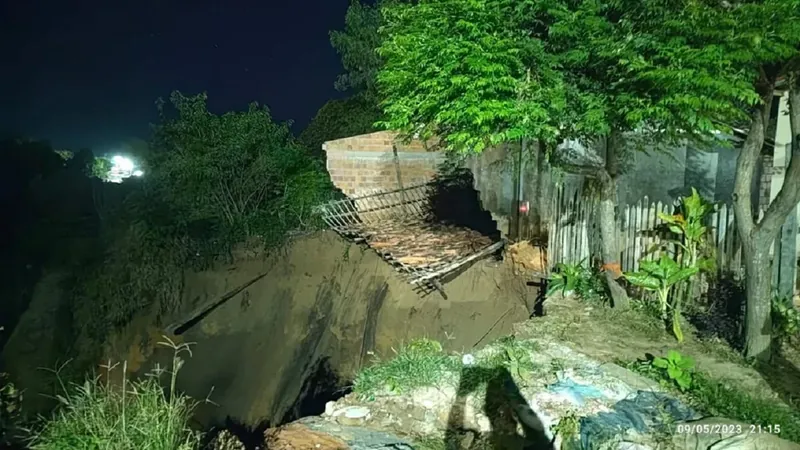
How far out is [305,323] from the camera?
10.1 m

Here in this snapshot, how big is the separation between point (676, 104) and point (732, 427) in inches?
98.1

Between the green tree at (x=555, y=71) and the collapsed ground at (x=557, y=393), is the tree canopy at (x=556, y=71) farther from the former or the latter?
the collapsed ground at (x=557, y=393)

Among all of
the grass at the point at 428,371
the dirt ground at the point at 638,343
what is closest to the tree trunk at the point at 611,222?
the dirt ground at the point at 638,343

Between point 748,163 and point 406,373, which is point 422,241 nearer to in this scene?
point 406,373

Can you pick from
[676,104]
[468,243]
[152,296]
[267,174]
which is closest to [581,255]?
[468,243]

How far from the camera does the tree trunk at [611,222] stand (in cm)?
639

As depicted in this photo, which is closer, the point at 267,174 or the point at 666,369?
the point at 666,369

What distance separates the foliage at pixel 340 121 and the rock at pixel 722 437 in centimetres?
1219

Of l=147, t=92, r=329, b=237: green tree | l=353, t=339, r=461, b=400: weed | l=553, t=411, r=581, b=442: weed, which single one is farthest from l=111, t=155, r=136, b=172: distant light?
l=553, t=411, r=581, b=442: weed

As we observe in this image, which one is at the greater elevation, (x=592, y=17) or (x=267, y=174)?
(x=592, y=17)

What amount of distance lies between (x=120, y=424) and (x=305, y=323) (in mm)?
6828

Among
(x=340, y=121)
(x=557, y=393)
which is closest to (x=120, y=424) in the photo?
(x=557, y=393)

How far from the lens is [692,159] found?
921 cm

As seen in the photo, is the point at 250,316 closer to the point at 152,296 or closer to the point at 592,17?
the point at 152,296
